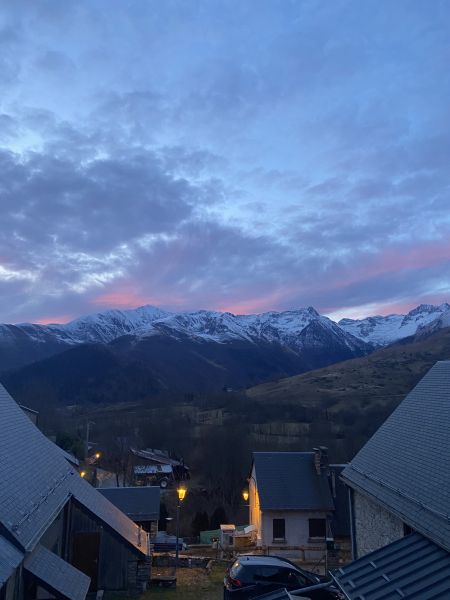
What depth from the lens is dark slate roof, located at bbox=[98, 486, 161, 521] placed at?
27.8 m

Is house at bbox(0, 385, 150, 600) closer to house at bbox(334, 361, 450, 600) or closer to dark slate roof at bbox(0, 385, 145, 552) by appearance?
dark slate roof at bbox(0, 385, 145, 552)

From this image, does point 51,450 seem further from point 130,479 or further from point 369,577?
point 130,479

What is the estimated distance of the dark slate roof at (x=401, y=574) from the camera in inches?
377

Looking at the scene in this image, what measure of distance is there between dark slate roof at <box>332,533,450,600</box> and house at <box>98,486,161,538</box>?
1827 centimetres

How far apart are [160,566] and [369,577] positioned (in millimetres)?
14320

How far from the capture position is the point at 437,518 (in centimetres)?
1146

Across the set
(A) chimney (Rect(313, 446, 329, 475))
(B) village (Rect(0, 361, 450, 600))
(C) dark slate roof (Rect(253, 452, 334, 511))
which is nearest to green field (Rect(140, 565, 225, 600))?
(B) village (Rect(0, 361, 450, 600))

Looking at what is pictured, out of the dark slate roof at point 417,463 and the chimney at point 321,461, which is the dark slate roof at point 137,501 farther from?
the dark slate roof at point 417,463

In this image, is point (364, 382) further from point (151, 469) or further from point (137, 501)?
point (137, 501)

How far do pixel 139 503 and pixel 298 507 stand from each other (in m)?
8.49

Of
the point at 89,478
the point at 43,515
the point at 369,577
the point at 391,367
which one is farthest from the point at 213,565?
the point at 391,367

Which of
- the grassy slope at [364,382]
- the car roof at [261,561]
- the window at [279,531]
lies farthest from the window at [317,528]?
the grassy slope at [364,382]

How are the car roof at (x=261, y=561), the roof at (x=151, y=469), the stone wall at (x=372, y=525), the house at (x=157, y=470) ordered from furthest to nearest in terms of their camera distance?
the roof at (x=151, y=469) < the house at (x=157, y=470) < the car roof at (x=261, y=561) < the stone wall at (x=372, y=525)

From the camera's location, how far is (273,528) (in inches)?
1081
